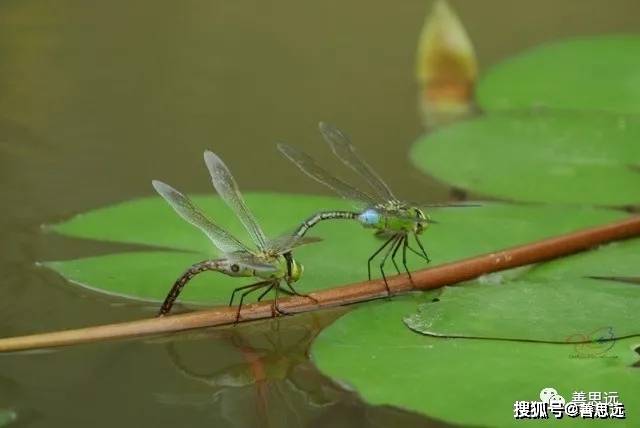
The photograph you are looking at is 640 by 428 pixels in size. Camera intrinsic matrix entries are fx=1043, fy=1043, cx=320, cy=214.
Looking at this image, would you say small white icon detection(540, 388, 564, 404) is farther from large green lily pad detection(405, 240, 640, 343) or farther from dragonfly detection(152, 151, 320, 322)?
dragonfly detection(152, 151, 320, 322)

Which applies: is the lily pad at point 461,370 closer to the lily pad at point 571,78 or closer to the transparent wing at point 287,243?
the transparent wing at point 287,243

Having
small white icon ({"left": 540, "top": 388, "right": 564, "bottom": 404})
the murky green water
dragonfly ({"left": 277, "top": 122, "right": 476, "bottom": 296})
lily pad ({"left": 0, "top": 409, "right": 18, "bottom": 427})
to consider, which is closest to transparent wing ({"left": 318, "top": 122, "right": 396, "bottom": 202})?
dragonfly ({"left": 277, "top": 122, "right": 476, "bottom": 296})

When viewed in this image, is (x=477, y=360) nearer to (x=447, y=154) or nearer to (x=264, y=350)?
(x=264, y=350)

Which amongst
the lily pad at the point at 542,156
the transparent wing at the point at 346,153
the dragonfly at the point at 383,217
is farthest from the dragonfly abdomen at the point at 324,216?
the lily pad at the point at 542,156

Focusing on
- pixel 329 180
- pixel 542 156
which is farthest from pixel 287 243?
pixel 542 156


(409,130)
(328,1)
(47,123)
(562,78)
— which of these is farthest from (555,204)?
(328,1)

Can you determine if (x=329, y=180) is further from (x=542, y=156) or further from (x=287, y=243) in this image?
(x=542, y=156)

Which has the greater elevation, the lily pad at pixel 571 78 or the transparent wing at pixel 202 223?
the lily pad at pixel 571 78
